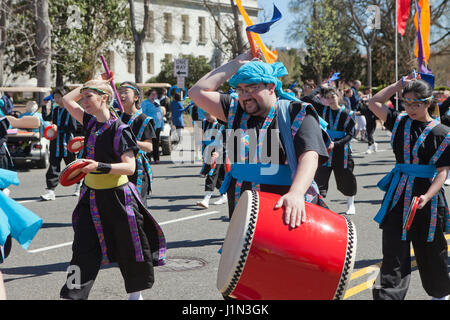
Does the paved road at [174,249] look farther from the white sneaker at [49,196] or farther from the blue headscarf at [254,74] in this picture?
the blue headscarf at [254,74]

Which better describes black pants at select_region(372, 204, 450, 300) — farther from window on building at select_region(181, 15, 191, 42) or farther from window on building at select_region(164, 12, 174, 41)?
window on building at select_region(181, 15, 191, 42)

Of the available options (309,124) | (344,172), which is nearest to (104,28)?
(344,172)

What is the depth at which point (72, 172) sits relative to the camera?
13.1ft

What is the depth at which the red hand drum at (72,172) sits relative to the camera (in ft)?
12.9

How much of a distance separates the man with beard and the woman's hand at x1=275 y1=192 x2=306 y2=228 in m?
0.15

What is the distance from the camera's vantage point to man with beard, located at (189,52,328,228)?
311 cm

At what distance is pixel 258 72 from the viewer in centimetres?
311

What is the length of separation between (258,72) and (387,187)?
198cm

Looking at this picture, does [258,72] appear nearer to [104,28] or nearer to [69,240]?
[69,240]

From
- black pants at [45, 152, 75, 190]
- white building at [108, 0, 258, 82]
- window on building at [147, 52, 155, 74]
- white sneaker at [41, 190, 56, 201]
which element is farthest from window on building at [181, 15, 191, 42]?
white sneaker at [41, 190, 56, 201]

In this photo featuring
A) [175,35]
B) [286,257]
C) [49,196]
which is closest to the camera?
[286,257]

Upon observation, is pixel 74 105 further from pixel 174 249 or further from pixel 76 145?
pixel 174 249

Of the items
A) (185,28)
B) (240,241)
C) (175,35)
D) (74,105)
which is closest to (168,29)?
(175,35)

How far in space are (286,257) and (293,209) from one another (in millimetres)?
220
